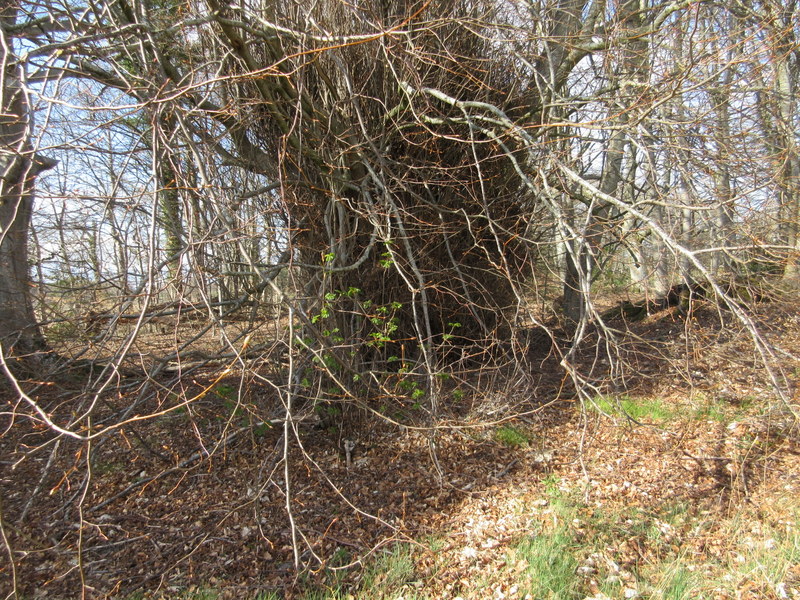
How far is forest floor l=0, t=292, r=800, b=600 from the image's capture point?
9.37 ft

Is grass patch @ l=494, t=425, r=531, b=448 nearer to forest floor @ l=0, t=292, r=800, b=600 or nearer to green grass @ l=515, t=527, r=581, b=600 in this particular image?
forest floor @ l=0, t=292, r=800, b=600

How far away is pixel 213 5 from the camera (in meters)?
2.82

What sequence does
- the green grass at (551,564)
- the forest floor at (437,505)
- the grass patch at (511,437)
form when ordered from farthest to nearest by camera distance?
the grass patch at (511,437)
the forest floor at (437,505)
the green grass at (551,564)

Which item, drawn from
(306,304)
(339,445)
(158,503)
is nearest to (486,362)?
(339,445)

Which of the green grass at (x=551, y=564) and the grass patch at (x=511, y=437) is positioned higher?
the grass patch at (x=511, y=437)

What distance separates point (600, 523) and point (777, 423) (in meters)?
2.08

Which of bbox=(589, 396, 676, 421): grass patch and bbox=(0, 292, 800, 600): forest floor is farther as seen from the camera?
bbox=(589, 396, 676, 421): grass patch

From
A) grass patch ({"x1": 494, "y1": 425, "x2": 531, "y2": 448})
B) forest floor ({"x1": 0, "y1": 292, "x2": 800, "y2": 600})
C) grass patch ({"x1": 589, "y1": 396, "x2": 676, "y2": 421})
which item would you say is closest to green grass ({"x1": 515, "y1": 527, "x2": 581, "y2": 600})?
forest floor ({"x1": 0, "y1": 292, "x2": 800, "y2": 600})

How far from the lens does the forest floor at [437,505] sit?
112 inches

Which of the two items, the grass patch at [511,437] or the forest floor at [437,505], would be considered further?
the grass patch at [511,437]

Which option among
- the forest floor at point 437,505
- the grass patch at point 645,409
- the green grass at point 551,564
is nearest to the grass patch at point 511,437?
the forest floor at point 437,505

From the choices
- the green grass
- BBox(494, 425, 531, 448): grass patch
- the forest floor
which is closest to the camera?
the green grass

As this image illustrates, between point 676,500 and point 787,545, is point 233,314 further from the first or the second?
point 787,545

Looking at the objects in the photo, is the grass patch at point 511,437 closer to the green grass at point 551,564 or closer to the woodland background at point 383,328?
the woodland background at point 383,328
